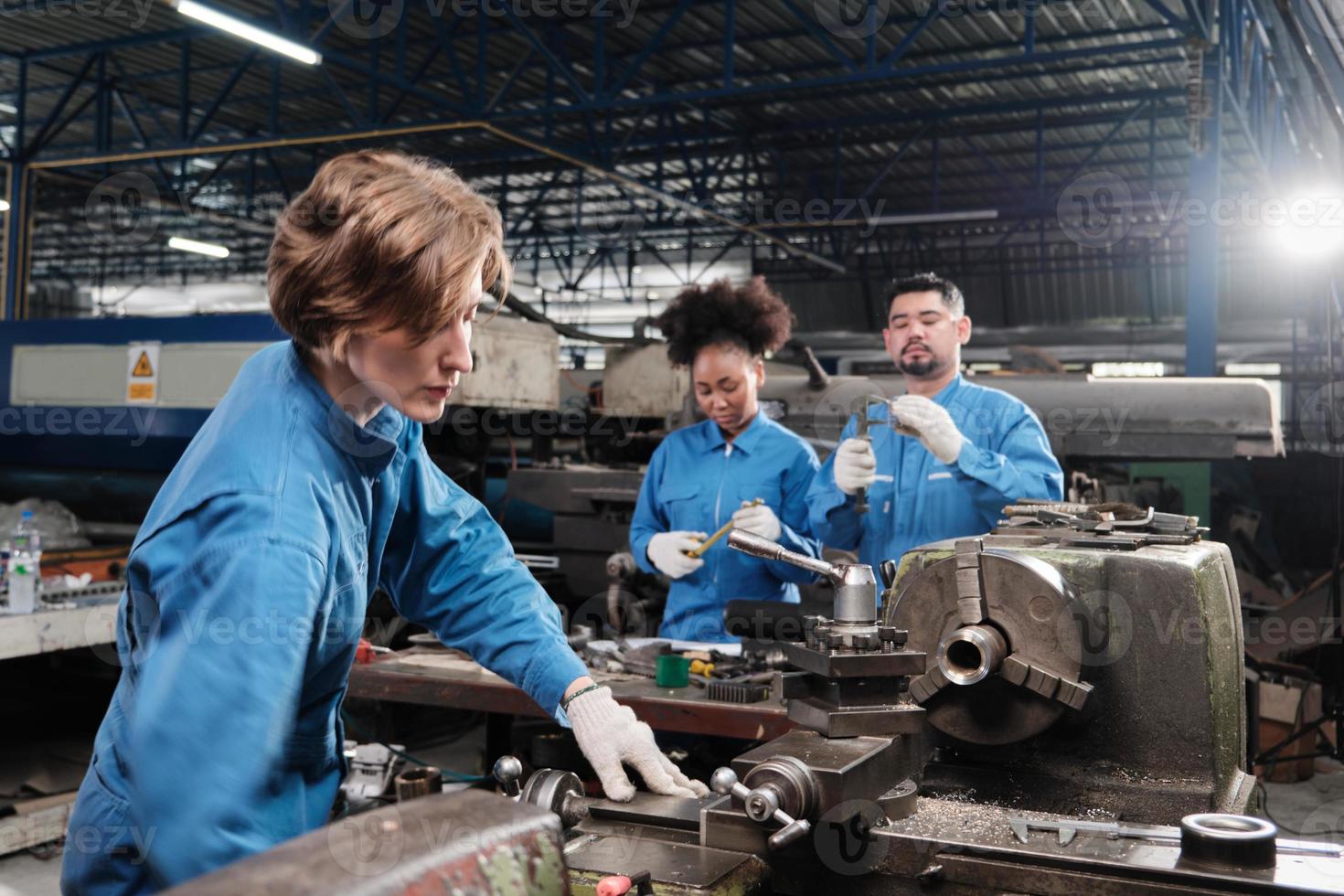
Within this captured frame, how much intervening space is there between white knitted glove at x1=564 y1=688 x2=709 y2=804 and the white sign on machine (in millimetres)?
3111

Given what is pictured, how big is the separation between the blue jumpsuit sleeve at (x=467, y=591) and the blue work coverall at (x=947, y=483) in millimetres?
1239

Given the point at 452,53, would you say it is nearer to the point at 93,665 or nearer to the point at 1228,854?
the point at 93,665

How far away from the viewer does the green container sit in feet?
6.95

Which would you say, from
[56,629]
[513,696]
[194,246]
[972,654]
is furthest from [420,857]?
[194,246]

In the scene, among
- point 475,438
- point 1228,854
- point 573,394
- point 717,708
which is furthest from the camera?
point 573,394

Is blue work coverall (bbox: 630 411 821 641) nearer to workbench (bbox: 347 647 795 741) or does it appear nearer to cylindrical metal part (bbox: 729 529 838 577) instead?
workbench (bbox: 347 647 795 741)

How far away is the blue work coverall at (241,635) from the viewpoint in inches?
28.7

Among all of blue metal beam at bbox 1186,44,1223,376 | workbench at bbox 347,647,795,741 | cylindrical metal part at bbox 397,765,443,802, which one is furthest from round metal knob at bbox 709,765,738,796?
blue metal beam at bbox 1186,44,1223,376

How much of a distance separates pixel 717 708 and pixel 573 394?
4.44 metres

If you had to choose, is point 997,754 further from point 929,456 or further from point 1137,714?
point 929,456

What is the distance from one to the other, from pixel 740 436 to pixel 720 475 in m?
0.11

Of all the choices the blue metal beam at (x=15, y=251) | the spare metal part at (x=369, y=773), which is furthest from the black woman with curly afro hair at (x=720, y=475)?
the blue metal beam at (x=15, y=251)

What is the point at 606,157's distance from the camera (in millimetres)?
7809

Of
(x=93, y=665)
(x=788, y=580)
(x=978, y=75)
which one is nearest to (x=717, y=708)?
(x=788, y=580)
